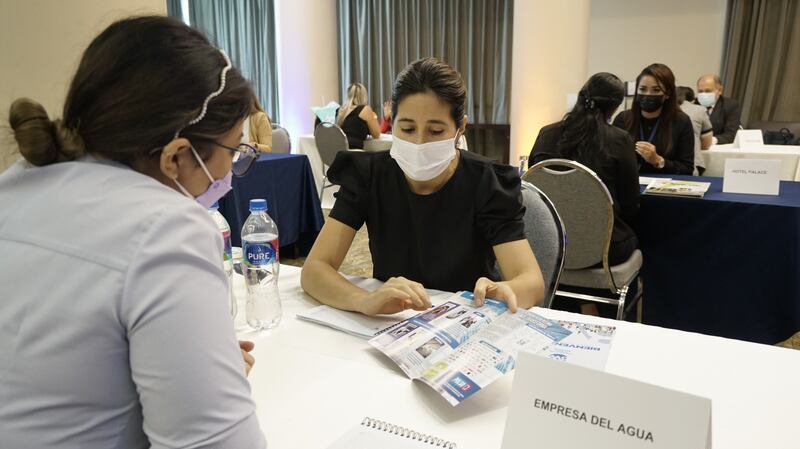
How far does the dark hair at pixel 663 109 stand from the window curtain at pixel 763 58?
3961 mm

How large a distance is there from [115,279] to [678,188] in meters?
2.45

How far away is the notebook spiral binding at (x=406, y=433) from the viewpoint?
2.40 feet

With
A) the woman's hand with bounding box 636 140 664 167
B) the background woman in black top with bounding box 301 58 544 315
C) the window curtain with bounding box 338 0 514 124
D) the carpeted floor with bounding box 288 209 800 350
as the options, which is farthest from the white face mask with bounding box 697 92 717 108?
A: the background woman in black top with bounding box 301 58 544 315

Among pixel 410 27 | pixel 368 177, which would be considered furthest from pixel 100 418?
pixel 410 27

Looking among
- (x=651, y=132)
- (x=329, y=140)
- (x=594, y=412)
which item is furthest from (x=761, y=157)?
(x=594, y=412)

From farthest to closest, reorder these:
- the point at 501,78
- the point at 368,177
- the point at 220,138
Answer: the point at 501,78 → the point at 368,177 → the point at 220,138

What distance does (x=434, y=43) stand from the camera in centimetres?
721

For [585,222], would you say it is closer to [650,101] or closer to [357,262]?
[650,101]

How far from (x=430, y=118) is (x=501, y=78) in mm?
5875

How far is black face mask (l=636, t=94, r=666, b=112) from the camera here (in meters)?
2.94

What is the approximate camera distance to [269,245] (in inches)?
47.5

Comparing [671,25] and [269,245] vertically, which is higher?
[671,25]

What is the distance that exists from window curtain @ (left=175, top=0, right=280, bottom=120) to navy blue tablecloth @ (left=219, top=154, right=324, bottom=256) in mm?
3180

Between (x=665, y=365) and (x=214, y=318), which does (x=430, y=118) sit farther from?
(x=214, y=318)
